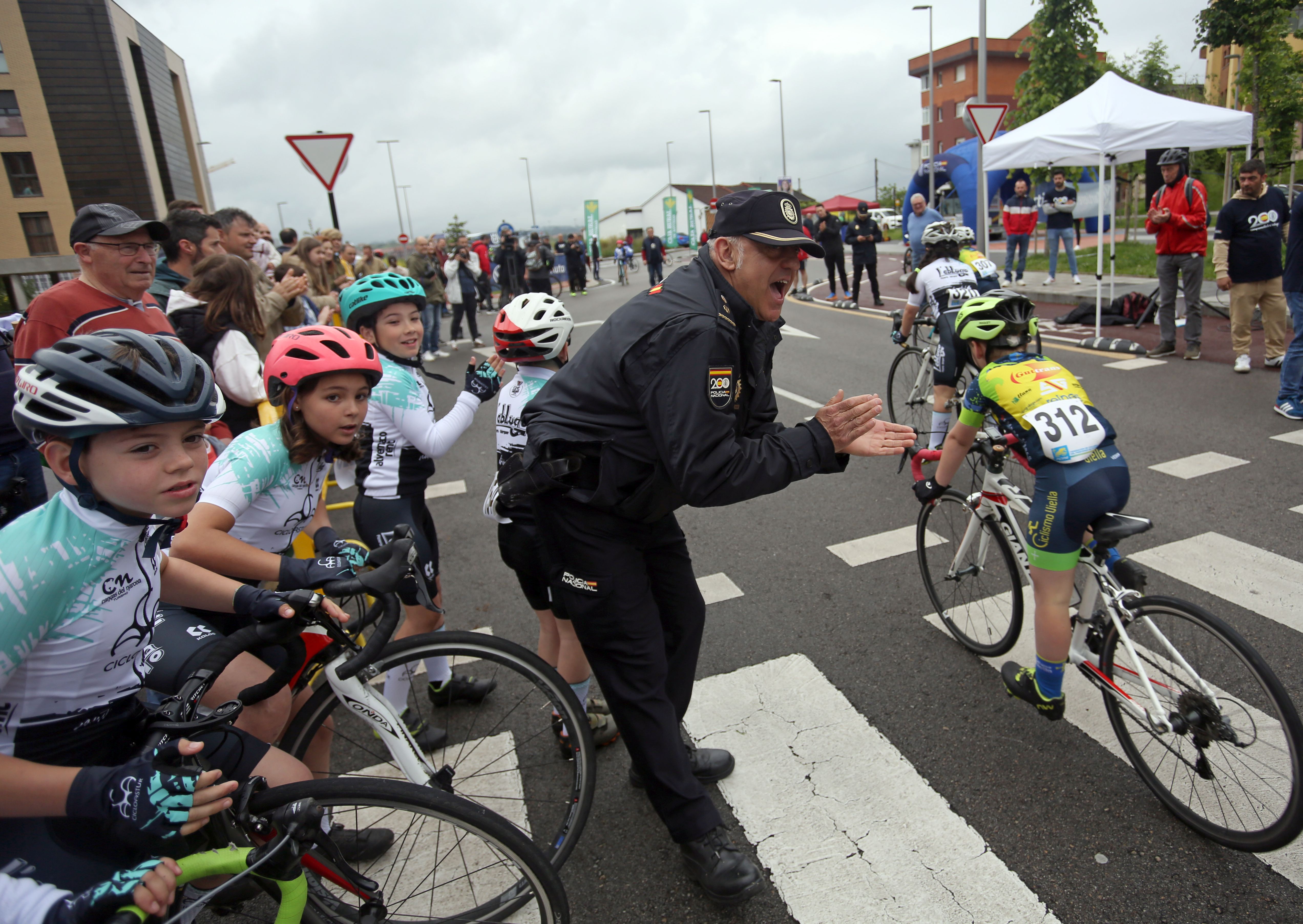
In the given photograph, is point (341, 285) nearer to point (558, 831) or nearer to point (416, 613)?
point (416, 613)

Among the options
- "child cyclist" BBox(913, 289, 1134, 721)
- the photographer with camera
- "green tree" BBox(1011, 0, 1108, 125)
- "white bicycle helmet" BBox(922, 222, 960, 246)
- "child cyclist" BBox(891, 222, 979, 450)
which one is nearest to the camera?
"child cyclist" BBox(913, 289, 1134, 721)

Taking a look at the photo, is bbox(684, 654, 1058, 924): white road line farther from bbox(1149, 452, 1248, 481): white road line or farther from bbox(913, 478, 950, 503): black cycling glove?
bbox(1149, 452, 1248, 481): white road line

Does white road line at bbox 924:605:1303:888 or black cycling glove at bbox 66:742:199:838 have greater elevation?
black cycling glove at bbox 66:742:199:838

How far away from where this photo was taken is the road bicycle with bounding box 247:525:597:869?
7.63ft

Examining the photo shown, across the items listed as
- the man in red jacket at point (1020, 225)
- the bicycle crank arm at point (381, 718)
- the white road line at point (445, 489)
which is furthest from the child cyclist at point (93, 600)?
the man in red jacket at point (1020, 225)

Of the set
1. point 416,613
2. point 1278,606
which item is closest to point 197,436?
point 416,613

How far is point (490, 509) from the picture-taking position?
2.73m

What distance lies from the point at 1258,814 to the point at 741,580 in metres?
2.71

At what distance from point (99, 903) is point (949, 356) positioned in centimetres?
558

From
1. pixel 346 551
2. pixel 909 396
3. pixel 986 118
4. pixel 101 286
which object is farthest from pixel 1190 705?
pixel 986 118

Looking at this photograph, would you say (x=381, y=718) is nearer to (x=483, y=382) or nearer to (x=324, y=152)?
(x=483, y=382)

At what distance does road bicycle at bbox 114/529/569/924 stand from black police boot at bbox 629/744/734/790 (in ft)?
2.67

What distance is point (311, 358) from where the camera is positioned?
8.20ft

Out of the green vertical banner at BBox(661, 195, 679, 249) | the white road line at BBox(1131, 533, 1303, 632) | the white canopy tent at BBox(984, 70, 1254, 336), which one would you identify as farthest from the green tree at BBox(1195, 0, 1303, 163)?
the green vertical banner at BBox(661, 195, 679, 249)
